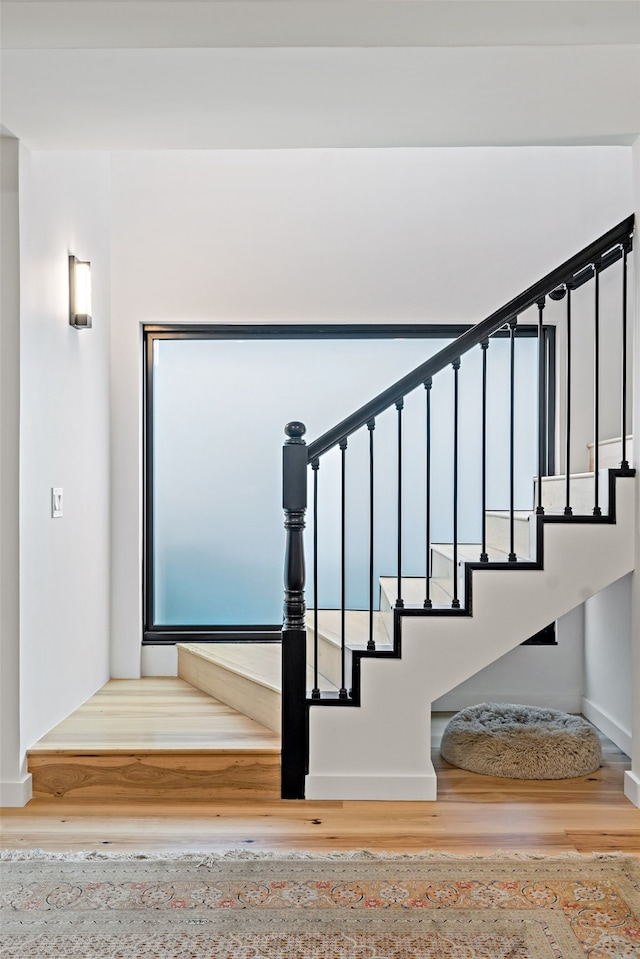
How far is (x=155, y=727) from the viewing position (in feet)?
10.2

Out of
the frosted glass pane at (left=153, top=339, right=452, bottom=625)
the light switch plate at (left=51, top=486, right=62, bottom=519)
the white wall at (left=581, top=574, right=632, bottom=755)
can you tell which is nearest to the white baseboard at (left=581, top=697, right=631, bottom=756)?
the white wall at (left=581, top=574, right=632, bottom=755)

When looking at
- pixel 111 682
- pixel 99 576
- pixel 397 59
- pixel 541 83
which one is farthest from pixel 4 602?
pixel 541 83

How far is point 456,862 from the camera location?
92.0 inches

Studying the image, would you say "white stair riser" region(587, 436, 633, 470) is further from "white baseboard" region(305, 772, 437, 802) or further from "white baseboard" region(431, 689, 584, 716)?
"white baseboard" region(305, 772, 437, 802)

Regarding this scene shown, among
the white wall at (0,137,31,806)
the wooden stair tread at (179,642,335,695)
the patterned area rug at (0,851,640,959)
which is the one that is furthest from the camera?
the wooden stair tread at (179,642,335,695)

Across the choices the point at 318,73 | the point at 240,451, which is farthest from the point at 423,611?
the point at 318,73

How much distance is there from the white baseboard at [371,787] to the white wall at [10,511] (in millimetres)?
1070

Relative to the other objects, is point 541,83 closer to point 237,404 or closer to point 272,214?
point 272,214

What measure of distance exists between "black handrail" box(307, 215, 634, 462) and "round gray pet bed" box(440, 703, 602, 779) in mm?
1378

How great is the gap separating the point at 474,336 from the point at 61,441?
5.71ft

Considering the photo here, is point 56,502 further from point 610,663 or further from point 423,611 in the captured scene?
point 610,663

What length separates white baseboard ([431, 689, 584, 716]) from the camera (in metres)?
3.87

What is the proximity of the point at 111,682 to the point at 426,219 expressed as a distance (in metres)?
2.82

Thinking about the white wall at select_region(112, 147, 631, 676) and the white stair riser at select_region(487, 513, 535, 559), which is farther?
the white wall at select_region(112, 147, 631, 676)
